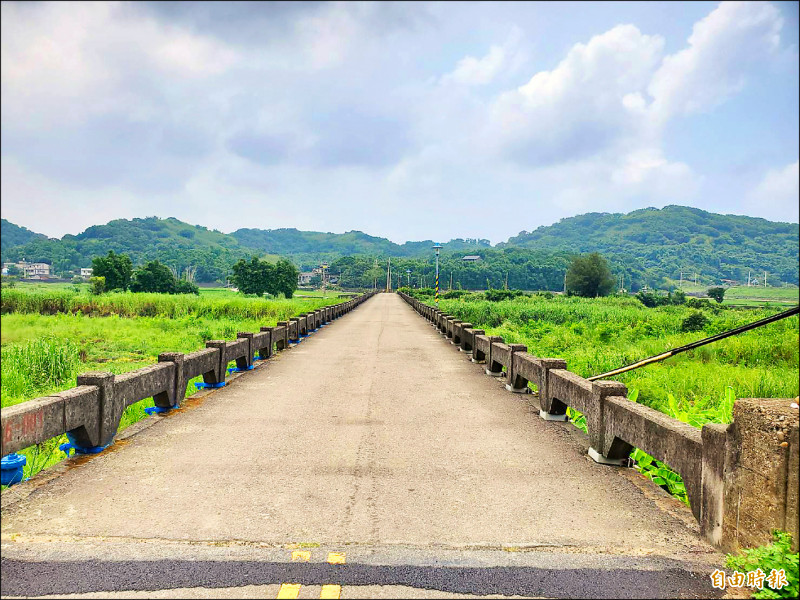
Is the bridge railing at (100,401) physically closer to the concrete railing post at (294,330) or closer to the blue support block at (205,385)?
the blue support block at (205,385)

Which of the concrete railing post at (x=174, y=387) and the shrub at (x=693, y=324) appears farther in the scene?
the shrub at (x=693, y=324)

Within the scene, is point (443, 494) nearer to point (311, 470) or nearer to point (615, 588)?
point (311, 470)

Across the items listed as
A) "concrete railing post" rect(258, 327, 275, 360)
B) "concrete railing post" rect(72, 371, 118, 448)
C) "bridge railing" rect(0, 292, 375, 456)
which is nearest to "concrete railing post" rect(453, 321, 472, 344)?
"concrete railing post" rect(258, 327, 275, 360)

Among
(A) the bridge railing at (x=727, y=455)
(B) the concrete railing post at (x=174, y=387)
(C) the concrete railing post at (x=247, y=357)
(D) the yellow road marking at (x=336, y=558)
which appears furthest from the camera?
(C) the concrete railing post at (x=247, y=357)

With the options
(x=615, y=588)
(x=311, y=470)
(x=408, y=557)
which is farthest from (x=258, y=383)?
(x=615, y=588)

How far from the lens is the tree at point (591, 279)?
377 feet

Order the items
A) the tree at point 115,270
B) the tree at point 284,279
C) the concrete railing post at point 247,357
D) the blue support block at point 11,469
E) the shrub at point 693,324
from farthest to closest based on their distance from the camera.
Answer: the tree at point 284,279 < the tree at point 115,270 < the shrub at point 693,324 < the concrete railing post at point 247,357 < the blue support block at point 11,469

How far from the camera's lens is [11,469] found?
4.87 metres

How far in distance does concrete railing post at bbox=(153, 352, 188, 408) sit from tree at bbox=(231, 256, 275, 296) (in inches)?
3797

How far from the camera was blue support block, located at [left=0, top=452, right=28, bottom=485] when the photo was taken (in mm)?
4816

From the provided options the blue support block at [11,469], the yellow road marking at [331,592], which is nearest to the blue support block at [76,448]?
the blue support block at [11,469]

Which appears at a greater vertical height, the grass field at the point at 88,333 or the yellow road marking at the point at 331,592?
the yellow road marking at the point at 331,592

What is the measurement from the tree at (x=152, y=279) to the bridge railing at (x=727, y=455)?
89.6 metres

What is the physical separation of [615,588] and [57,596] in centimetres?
303
